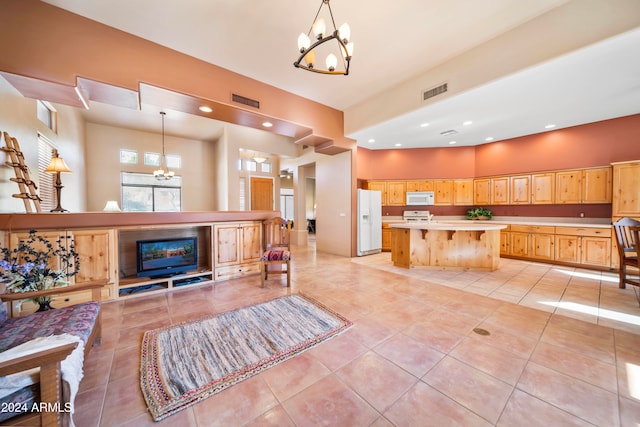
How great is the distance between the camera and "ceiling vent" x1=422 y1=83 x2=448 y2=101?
11.9ft

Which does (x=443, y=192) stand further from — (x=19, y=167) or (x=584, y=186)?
(x=19, y=167)

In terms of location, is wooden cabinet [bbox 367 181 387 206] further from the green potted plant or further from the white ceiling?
the white ceiling

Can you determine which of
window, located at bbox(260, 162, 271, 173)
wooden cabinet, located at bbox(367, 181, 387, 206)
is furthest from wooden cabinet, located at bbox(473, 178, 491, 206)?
window, located at bbox(260, 162, 271, 173)

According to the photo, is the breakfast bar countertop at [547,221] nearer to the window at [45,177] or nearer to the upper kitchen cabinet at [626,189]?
the upper kitchen cabinet at [626,189]

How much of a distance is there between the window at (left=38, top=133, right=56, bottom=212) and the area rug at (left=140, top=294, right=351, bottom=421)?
3.36 m

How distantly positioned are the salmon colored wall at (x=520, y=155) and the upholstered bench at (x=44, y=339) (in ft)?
20.2

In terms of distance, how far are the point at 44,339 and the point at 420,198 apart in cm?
722

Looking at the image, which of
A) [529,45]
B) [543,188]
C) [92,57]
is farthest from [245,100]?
[543,188]

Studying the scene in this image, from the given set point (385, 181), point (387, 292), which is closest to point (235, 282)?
point (387, 292)

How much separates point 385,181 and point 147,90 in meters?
5.90

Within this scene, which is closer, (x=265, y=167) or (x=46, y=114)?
(x=46, y=114)

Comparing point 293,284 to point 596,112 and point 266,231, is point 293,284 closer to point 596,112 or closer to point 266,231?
point 266,231

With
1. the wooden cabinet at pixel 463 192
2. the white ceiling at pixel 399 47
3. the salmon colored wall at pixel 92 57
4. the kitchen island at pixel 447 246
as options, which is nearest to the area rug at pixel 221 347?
the kitchen island at pixel 447 246

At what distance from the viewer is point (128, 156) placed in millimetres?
6754
